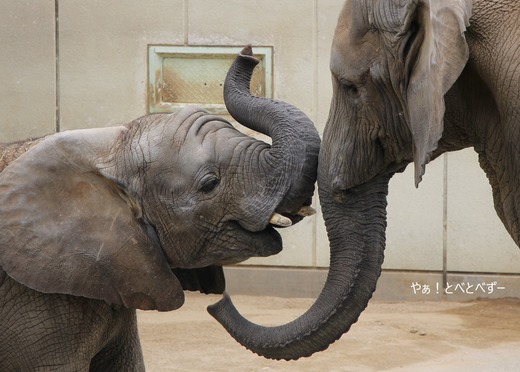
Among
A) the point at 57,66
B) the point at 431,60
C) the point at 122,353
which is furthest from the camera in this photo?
the point at 57,66

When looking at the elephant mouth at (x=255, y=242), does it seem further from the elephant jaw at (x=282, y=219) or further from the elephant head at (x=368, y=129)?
the elephant head at (x=368, y=129)

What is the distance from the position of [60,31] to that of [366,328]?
353 centimetres

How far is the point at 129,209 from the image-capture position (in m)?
4.52

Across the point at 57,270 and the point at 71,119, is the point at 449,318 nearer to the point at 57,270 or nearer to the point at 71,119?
the point at 71,119

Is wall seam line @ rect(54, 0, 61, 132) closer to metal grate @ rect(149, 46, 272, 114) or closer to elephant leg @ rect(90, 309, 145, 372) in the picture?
metal grate @ rect(149, 46, 272, 114)

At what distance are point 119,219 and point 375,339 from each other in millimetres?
3808

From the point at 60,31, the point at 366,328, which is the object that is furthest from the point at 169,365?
the point at 60,31

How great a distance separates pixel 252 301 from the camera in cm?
945

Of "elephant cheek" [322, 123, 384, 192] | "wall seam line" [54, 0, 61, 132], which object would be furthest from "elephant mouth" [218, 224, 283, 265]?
"wall seam line" [54, 0, 61, 132]

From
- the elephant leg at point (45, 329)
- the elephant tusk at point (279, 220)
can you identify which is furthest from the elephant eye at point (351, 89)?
the elephant leg at point (45, 329)

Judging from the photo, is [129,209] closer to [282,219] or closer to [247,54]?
[282,219]

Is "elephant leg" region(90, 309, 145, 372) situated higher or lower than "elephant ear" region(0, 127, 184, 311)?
lower

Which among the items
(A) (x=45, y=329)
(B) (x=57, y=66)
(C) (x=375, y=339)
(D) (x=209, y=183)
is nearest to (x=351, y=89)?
(D) (x=209, y=183)

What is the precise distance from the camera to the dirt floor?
7.26 metres
